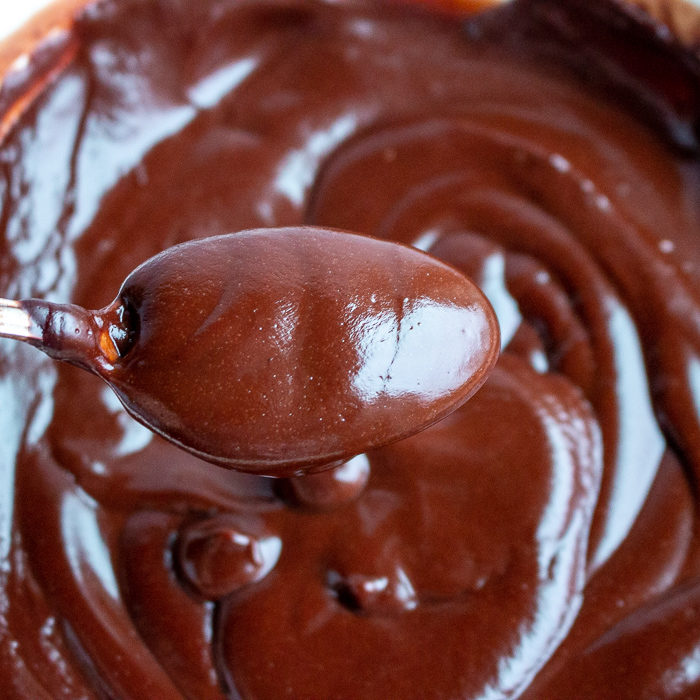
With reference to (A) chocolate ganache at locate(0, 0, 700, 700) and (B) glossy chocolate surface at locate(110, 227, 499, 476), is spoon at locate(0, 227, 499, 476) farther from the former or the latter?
(A) chocolate ganache at locate(0, 0, 700, 700)

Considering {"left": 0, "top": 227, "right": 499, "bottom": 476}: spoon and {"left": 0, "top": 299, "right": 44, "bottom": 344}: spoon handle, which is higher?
{"left": 0, "top": 299, "right": 44, "bottom": 344}: spoon handle

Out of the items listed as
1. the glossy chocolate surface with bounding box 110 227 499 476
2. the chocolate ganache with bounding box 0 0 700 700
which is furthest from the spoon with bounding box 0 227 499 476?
the chocolate ganache with bounding box 0 0 700 700

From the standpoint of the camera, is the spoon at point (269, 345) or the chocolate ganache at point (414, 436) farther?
the chocolate ganache at point (414, 436)

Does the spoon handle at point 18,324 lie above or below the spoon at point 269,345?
above

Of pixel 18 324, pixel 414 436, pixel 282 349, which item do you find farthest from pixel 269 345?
pixel 414 436

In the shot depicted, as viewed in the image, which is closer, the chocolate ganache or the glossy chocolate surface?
the glossy chocolate surface

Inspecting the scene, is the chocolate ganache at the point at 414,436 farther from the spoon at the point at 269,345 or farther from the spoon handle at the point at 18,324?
the spoon handle at the point at 18,324

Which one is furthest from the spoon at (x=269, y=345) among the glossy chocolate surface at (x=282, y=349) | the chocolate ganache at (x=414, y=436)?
the chocolate ganache at (x=414, y=436)

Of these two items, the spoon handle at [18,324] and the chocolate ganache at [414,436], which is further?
the chocolate ganache at [414,436]
